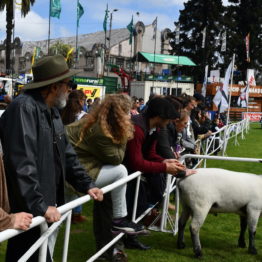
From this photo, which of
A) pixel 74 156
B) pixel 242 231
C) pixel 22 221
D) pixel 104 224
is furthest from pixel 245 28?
pixel 22 221

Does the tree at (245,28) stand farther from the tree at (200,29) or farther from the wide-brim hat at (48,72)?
the wide-brim hat at (48,72)

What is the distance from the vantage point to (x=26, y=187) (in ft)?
7.94

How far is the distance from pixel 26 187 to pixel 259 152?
49.6 ft

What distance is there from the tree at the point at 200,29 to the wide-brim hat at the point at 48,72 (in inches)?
1759

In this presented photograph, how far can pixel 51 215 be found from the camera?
245 centimetres

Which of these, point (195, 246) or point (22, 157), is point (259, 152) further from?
point (22, 157)

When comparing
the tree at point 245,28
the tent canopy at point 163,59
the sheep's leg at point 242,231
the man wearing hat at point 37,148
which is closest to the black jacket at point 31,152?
the man wearing hat at point 37,148

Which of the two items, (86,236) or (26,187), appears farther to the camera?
(86,236)

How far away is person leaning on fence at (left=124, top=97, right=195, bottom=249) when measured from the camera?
4.25m

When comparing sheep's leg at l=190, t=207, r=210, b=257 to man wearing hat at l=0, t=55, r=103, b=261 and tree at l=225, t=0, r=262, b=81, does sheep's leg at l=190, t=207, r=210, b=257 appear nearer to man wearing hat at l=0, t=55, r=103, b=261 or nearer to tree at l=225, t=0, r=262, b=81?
man wearing hat at l=0, t=55, r=103, b=261

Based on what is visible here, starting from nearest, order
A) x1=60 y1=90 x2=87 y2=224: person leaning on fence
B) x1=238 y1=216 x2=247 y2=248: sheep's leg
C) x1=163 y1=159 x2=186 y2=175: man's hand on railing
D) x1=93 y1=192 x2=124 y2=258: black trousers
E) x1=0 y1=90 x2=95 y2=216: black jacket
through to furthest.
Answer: x1=0 y1=90 x2=95 y2=216: black jacket < x1=93 y1=192 x2=124 y2=258: black trousers < x1=163 y1=159 x2=186 y2=175: man's hand on railing < x1=238 y1=216 x2=247 y2=248: sheep's leg < x1=60 y1=90 x2=87 y2=224: person leaning on fence

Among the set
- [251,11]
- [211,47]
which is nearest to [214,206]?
[211,47]

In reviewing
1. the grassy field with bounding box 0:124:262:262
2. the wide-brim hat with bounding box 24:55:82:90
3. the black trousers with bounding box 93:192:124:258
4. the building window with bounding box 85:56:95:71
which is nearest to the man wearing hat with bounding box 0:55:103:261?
the wide-brim hat with bounding box 24:55:82:90

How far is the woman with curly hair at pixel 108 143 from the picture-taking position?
12.1 ft
